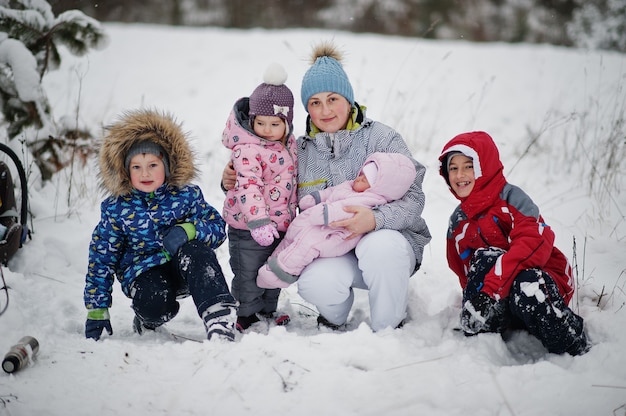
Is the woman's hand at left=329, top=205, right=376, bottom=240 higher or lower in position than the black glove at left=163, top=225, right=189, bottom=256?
higher

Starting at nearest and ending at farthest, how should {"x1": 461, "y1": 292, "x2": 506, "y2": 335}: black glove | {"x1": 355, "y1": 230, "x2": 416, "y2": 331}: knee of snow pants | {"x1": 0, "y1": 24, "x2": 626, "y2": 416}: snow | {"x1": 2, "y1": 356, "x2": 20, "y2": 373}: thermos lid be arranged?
{"x1": 0, "y1": 24, "x2": 626, "y2": 416}: snow
{"x1": 2, "y1": 356, "x2": 20, "y2": 373}: thermos lid
{"x1": 461, "y1": 292, "x2": 506, "y2": 335}: black glove
{"x1": 355, "y1": 230, "x2": 416, "y2": 331}: knee of snow pants

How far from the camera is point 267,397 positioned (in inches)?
72.6

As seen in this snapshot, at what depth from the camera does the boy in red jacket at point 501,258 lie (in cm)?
213

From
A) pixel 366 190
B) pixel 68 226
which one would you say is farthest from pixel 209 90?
pixel 366 190

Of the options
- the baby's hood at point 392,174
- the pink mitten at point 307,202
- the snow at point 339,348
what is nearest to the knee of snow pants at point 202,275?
the snow at point 339,348

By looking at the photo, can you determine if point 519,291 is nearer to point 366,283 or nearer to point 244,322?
point 366,283

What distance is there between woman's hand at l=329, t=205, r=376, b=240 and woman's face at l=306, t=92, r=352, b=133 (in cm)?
55

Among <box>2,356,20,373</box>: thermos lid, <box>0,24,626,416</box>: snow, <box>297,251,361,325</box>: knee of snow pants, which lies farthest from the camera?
<box>297,251,361,325</box>: knee of snow pants

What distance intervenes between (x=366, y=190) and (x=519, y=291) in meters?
0.89

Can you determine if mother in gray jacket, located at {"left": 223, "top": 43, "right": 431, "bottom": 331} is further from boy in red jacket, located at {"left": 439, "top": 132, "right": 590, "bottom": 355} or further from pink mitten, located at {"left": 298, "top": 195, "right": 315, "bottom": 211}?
boy in red jacket, located at {"left": 439, "top": 132, "right": 590, "bottom": 355}

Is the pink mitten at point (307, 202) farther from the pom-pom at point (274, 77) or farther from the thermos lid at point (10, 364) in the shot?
the thermos lid at point (10, 364)

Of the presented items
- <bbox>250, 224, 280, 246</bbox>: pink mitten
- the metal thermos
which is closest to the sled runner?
the metal thermos

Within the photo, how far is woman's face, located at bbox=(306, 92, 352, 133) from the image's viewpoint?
2730mm

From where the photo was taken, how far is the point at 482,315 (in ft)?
7.39
